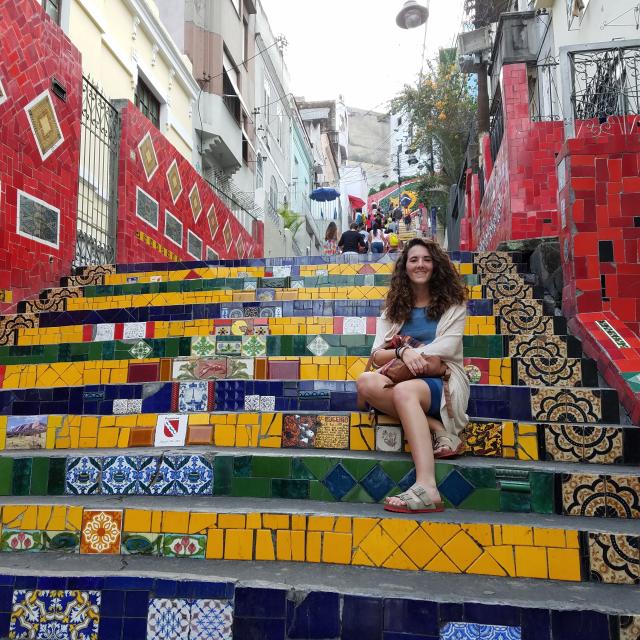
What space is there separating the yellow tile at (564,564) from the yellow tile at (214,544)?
119 cm

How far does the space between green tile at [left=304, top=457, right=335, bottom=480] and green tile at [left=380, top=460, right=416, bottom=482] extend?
0.23 m

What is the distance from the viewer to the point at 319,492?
2533mm

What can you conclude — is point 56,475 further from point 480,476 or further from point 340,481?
point 480,476

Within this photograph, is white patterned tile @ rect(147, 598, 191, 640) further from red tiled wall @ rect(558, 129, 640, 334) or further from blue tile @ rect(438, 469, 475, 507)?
red tiled wall @ rect(558, 129, 640, 334)

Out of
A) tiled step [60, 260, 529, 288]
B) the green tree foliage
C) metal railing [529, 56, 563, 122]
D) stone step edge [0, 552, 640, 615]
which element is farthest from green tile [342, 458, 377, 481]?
the green tree foliage

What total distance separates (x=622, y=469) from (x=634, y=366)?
Result: 0.77 m

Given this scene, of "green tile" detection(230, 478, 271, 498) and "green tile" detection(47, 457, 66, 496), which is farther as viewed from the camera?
"green tile" detection(47, 457, 66, 496)

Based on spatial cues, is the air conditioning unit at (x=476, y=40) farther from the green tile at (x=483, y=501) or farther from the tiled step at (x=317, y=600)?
the tiled step at (x=317, y=600)

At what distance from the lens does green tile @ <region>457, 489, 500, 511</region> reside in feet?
7.88

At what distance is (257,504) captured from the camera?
2.44 m

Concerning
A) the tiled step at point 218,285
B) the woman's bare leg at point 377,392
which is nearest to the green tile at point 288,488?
the woman's bare leg at point 377,392

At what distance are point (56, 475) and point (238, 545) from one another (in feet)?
3.34

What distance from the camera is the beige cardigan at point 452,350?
2.69m

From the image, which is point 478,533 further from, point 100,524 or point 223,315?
point 223,315
